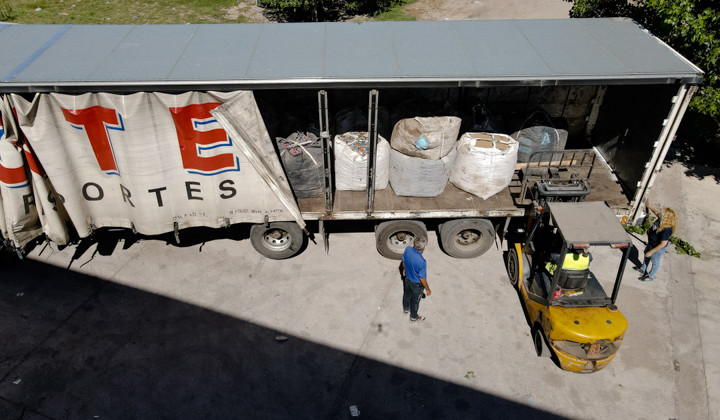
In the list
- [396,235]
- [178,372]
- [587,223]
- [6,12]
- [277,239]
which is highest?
[587,223]

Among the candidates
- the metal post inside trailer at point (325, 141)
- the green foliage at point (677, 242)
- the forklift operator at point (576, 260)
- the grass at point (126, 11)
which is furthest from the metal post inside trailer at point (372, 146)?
the grass at point (126, 11)

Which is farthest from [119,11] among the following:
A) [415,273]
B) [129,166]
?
[415,273]

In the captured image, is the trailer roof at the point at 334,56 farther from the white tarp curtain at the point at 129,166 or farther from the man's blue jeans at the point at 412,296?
the man's blue jeans at the point at 412,296

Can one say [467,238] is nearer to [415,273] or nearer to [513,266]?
[513,266]

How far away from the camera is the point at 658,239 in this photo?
684 cm

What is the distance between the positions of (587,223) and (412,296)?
2464mm

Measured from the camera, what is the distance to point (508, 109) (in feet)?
27.7

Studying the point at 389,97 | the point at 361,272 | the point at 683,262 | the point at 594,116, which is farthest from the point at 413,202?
the point at 683,262

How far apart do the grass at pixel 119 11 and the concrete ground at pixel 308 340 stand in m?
10.4

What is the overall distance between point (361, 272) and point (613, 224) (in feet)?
12.3

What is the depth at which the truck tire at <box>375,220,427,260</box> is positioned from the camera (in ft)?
23.6

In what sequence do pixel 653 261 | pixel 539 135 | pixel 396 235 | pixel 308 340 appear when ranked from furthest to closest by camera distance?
pixel 539 135
pixel 396 235
pixel 653 261
pixel 308 340

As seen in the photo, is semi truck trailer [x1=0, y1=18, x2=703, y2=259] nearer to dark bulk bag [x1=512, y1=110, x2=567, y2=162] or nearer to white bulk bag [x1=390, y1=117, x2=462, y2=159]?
dark bulk bag [x1=512, y1=110, x2=567, y2=162]

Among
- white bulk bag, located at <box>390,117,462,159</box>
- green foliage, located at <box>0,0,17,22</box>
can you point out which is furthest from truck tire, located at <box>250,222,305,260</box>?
green foliage, located at <box>0,0,17,22</box>
